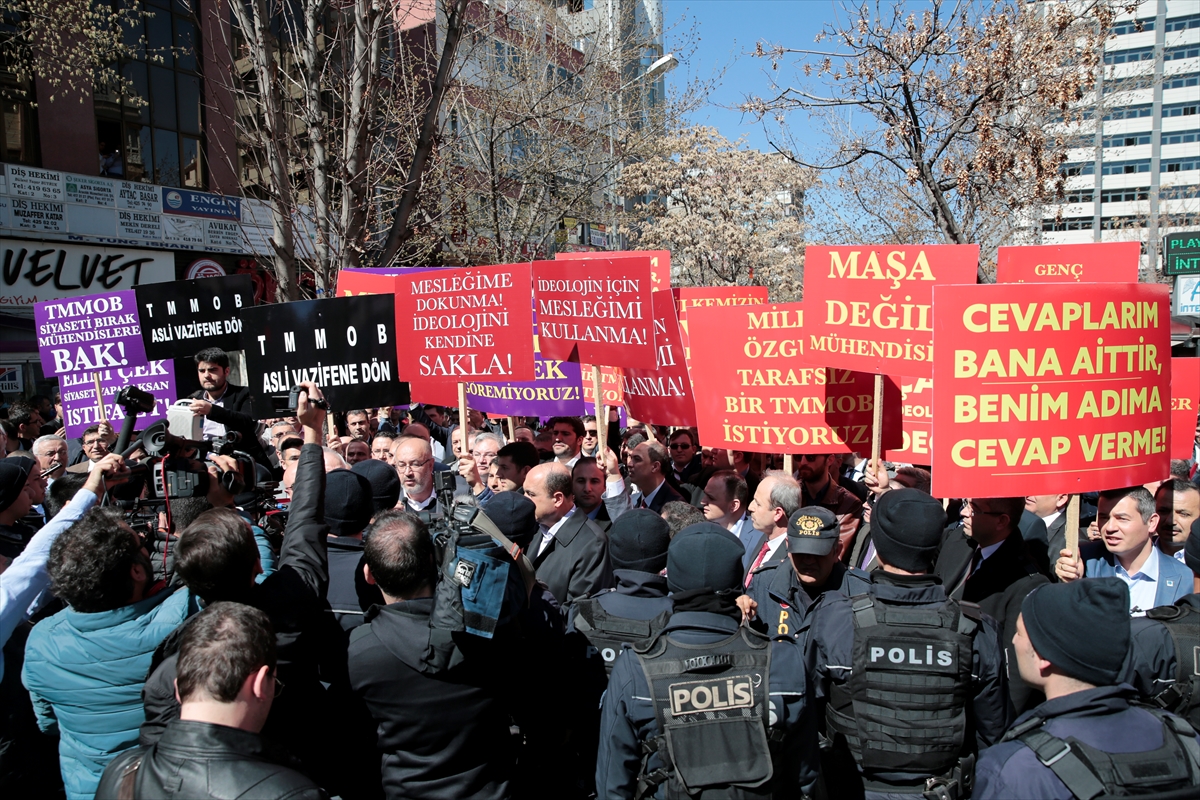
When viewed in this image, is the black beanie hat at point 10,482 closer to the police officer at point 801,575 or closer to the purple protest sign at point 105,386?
the purple protest sign at point 105,386

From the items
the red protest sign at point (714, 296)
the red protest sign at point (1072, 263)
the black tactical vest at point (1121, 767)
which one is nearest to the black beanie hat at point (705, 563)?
the black tactical vest at point (1121, 767)

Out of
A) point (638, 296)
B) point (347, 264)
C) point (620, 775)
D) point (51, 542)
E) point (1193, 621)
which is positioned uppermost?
point (347, 264)

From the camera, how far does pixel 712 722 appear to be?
2.67 m

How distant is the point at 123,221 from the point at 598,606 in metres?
20.1

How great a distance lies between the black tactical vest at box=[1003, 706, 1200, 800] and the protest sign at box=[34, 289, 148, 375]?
7.05 m

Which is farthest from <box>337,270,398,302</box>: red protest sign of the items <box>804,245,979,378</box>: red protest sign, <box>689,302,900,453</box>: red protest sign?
<box>804,245,979,378</box>: red protest sign

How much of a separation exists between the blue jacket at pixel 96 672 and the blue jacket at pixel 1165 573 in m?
3.97

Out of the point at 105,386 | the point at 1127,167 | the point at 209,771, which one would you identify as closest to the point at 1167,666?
the point at 209,771

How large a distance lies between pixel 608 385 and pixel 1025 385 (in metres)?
4.41

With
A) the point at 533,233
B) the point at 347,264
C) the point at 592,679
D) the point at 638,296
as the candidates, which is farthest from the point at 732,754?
the point at 533,233

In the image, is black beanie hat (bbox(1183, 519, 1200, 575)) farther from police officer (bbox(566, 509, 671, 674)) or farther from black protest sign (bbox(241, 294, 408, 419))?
black protest sign (bbox(241, 294, 408, 419))

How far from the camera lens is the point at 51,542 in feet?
10.5

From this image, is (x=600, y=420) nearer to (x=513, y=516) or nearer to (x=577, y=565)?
(x=577, y=565)

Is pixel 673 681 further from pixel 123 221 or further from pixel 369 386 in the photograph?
pixel 123 221
